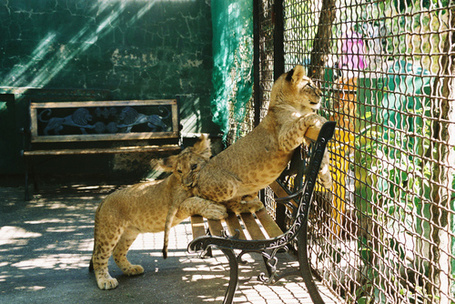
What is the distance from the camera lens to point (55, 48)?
777 centimetres

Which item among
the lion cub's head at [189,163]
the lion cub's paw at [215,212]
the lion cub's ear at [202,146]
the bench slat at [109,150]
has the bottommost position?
the lion cub's paw at [215,212]

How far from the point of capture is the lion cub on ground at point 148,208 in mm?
3686

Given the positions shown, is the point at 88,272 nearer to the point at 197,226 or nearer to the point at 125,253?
the point at 125,253

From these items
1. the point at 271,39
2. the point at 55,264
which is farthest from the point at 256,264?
the point at 271,39

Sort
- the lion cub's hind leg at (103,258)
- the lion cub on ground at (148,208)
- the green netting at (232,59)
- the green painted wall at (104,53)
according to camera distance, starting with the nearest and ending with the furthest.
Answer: the lion cub on ground at (148,208), the lion cub's hind leg at (103,258), the green netting at (232,59), the green painted wall at (104,53)

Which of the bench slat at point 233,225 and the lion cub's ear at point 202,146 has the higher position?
the lion cub's ear at point 202,146

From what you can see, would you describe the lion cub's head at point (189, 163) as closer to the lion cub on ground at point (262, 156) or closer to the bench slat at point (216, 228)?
the lion cub on ground at point (262, 156)

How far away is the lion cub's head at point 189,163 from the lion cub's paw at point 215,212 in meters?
0.24

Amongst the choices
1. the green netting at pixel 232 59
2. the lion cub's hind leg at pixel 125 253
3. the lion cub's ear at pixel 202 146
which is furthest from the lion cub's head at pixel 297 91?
the green netting at pixel 232 59

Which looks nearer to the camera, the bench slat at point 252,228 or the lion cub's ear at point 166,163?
the bench slat at point 252,228

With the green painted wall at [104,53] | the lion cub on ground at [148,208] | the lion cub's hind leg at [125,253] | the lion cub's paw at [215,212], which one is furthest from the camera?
the green painted wall at [104,53]

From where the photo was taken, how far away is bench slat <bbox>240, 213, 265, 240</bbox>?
317cm

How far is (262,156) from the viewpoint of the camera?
3.61m

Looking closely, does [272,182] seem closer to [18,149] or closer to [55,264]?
[55,264]
